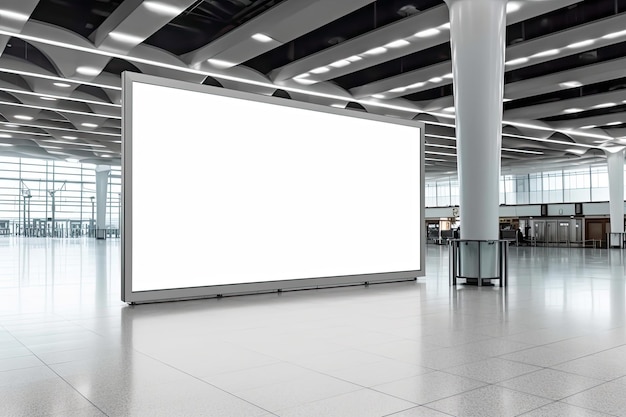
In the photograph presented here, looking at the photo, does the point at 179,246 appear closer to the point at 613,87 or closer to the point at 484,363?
the point at 484,363

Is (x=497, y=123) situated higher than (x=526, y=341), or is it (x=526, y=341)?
(x=497, y=123)

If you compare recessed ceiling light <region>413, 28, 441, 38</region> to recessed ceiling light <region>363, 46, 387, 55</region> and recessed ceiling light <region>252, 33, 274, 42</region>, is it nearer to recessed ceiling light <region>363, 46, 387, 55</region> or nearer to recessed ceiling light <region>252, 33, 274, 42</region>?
recessed ceiling light <region>363, 46, 387, 55</region>

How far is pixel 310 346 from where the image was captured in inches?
249

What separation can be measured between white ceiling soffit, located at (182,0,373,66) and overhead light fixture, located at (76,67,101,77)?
304 cm

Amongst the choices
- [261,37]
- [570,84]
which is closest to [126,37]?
[261,37]

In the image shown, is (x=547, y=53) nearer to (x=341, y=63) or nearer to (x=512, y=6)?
(x=512, y=6)

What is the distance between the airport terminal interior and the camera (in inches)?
179

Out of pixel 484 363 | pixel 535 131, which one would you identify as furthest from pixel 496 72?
pixel 535 131

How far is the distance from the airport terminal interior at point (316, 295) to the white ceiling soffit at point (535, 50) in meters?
0.05

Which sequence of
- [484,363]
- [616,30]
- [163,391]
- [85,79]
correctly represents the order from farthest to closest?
[85,79]
[616,30]
[484,363]
[163,391]

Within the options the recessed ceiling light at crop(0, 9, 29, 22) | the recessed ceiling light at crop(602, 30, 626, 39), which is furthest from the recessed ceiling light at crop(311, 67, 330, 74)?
the recessed ceiling light at crop(0, 9, 29, 22)

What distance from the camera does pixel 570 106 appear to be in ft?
76.0

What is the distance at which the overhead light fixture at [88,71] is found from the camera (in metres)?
A: 17.6

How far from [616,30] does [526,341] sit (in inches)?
423
